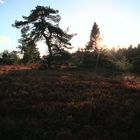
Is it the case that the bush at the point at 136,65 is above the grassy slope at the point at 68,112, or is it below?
above

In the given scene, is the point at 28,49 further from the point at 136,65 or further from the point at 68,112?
the point at 68,112

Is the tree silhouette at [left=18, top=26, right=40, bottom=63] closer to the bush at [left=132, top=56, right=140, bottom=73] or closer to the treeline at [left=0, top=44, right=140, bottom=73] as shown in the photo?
the treeline at [left=0, top=44, right=140, bottom=73]

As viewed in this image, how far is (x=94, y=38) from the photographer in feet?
260

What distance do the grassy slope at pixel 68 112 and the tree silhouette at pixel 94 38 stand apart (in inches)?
2080

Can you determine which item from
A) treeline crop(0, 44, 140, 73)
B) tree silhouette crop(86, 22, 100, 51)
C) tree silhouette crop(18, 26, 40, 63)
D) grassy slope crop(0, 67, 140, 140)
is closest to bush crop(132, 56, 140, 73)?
treeline crop(0, 44, 140, 73)

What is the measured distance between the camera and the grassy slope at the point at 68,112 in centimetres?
1382

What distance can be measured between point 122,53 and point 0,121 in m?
51.5

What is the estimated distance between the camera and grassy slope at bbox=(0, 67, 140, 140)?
544 inches

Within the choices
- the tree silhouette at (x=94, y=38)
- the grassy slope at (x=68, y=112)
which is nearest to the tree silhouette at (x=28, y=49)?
the tree silhouette at (x=94, y=38)

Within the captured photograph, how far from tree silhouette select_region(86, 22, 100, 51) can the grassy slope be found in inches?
2080

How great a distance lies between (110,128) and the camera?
48.7 ft

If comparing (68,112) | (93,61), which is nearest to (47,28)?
(93,61)

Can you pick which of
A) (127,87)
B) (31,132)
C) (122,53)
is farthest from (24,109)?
(122,53)

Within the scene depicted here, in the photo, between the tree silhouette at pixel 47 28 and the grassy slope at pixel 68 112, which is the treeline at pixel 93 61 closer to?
the tree silhouette at pixel 47 28
